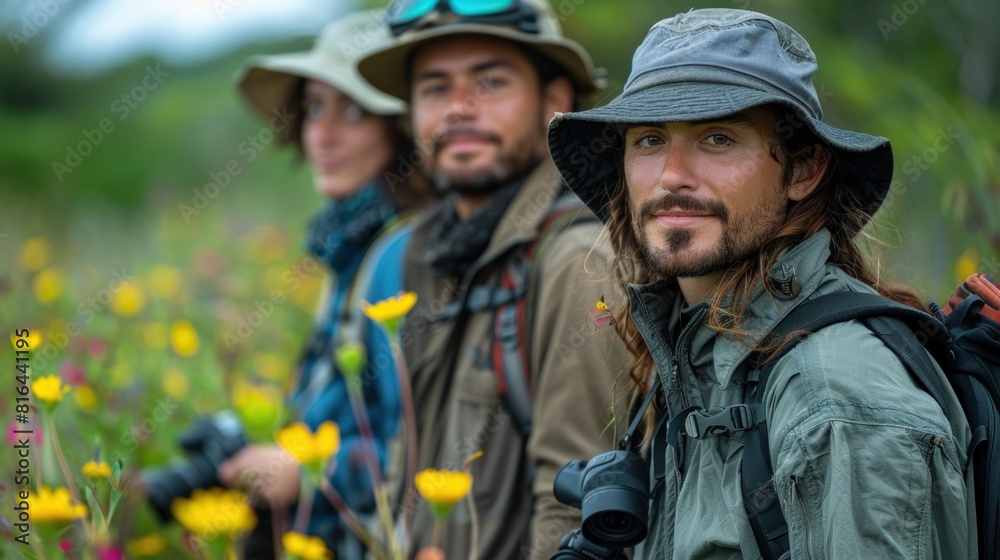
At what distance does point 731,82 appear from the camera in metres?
1.61

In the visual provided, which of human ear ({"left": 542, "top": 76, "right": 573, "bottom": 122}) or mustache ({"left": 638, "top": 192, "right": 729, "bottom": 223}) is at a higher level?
mustache ({"left": 638, "top": 192, "right": 729, "bottom": 223})

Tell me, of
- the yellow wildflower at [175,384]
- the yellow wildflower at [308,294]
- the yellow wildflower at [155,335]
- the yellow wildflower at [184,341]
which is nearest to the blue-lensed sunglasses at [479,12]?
the yellow wildflower at [184,341]

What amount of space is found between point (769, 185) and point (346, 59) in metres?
2.69

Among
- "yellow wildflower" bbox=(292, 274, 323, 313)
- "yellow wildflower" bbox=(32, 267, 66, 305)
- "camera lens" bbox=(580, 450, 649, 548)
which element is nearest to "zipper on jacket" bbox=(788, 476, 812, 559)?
"camera lens" bbox=(580, 450, 649, 548)

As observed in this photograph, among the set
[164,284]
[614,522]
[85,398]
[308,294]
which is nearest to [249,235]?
[308,294]

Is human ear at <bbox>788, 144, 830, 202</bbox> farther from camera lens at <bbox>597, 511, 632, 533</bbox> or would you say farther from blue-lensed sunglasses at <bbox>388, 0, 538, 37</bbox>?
blue-lensed sunglasses at <bbox>388, 0, 538, 37</bbox>

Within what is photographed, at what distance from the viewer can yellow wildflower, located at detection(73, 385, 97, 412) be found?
3.25m

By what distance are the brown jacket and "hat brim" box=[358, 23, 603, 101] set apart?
1.19ft

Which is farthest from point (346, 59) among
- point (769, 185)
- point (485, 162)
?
point (769, 185)

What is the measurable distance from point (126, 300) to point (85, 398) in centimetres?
98

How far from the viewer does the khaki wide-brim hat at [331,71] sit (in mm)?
3840

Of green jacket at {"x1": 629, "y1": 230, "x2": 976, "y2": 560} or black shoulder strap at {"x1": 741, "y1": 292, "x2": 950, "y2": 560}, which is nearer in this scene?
green jacket at {"x1": 629, "y1": 230, "x2": 976, "y2": 560}

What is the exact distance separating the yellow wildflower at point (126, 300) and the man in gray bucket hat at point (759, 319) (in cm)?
284

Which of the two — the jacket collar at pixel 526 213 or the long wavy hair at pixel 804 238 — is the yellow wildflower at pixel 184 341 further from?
the long wavy hair at pixel 804 238
